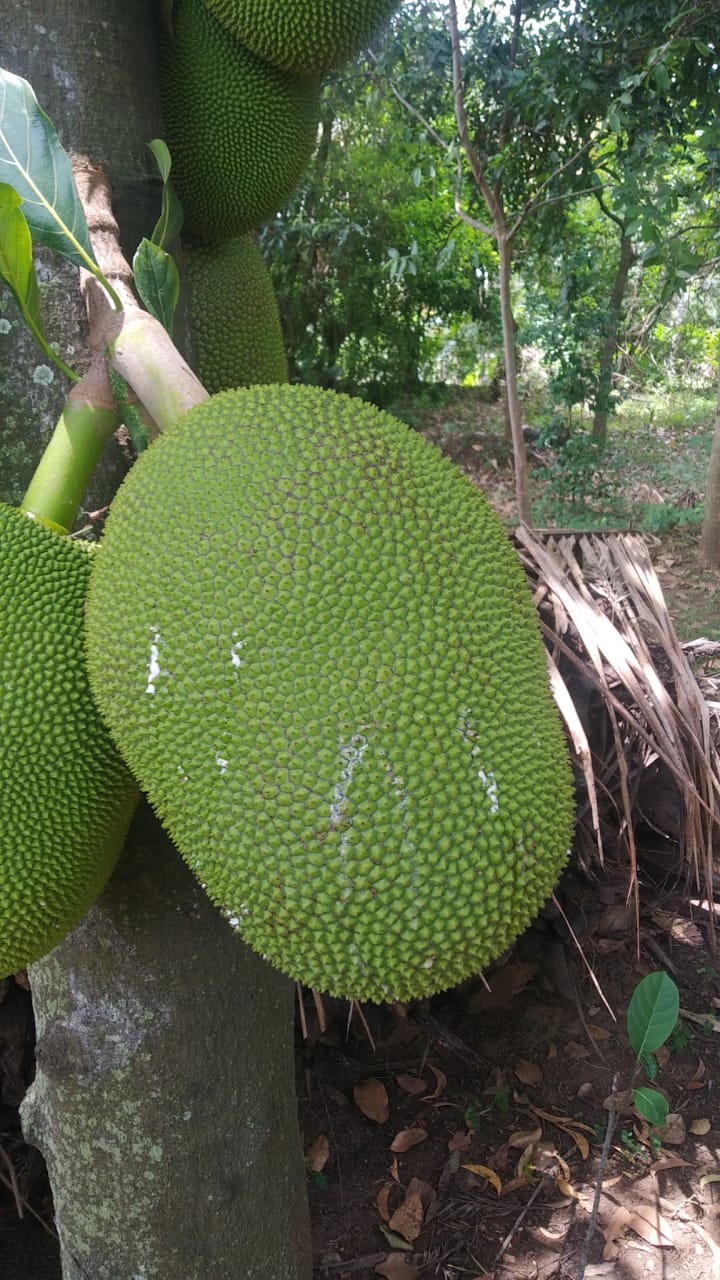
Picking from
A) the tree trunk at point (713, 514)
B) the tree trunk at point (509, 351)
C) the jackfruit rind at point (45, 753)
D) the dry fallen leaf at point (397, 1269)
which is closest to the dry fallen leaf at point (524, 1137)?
the dry fallen leaf at point (397, 1269)

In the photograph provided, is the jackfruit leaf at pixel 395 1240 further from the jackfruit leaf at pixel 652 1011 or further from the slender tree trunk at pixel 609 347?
the slender tree trunk at pixel 609 347

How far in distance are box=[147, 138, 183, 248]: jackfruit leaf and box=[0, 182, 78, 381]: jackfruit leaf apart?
0.47 feet

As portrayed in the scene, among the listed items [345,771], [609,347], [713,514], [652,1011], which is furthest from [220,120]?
[609,347]

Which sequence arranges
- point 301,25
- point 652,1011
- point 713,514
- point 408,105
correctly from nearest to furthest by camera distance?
point 301,25
point 652,1011
point 408,105
point 713,514

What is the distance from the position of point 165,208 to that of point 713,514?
3.79 metres

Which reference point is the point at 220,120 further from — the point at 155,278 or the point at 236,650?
the point at 236,650

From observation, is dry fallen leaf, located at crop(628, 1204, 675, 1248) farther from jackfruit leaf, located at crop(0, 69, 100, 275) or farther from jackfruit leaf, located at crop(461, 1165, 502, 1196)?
jackfruit leaf, located at crop(0, 69, 100, 275)

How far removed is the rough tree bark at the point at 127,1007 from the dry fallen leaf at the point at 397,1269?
512mm

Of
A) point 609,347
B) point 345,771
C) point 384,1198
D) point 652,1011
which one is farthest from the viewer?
point 609,347

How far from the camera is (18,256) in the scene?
2.24 feet

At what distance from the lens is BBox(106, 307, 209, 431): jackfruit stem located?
2.27 feet

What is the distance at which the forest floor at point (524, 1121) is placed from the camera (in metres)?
1.34

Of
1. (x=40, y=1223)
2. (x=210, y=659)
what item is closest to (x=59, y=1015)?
(x=210, y=659)

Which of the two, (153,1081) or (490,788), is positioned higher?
(490,788)
